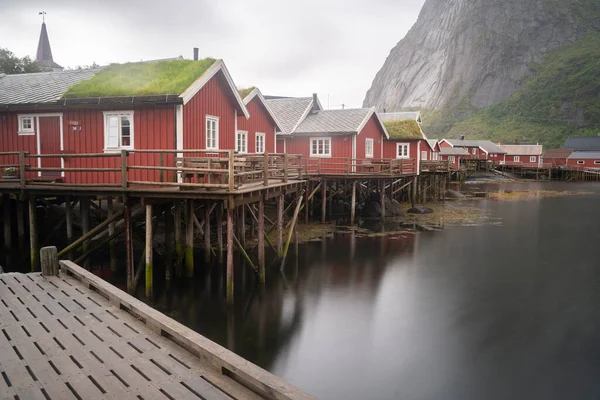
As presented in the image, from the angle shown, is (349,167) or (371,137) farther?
(371,137)

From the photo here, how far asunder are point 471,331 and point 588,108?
12177cm

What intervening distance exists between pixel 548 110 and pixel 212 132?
397 feet

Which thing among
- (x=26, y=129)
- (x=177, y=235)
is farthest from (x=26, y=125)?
(x=177, y=235)

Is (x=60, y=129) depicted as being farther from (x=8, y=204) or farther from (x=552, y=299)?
(x=552, y=299)

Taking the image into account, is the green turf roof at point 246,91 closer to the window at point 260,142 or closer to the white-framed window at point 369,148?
the window at point 260,142

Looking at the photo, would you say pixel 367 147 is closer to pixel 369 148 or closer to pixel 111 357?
pixel 369 148

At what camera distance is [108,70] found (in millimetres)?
17516

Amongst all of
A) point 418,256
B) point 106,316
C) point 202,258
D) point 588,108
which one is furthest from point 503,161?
point 106,316

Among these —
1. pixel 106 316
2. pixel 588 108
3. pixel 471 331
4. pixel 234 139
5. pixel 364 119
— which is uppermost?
pixel 588 108

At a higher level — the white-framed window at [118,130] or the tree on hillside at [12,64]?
the tree on hillside at [12,64]

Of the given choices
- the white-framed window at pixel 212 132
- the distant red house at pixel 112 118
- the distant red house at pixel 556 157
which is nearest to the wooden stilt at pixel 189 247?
the distant red house at pixel 112 118

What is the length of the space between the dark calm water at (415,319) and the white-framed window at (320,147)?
977cm

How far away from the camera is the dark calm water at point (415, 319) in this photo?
938 cm

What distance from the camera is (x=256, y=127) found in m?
23.0
